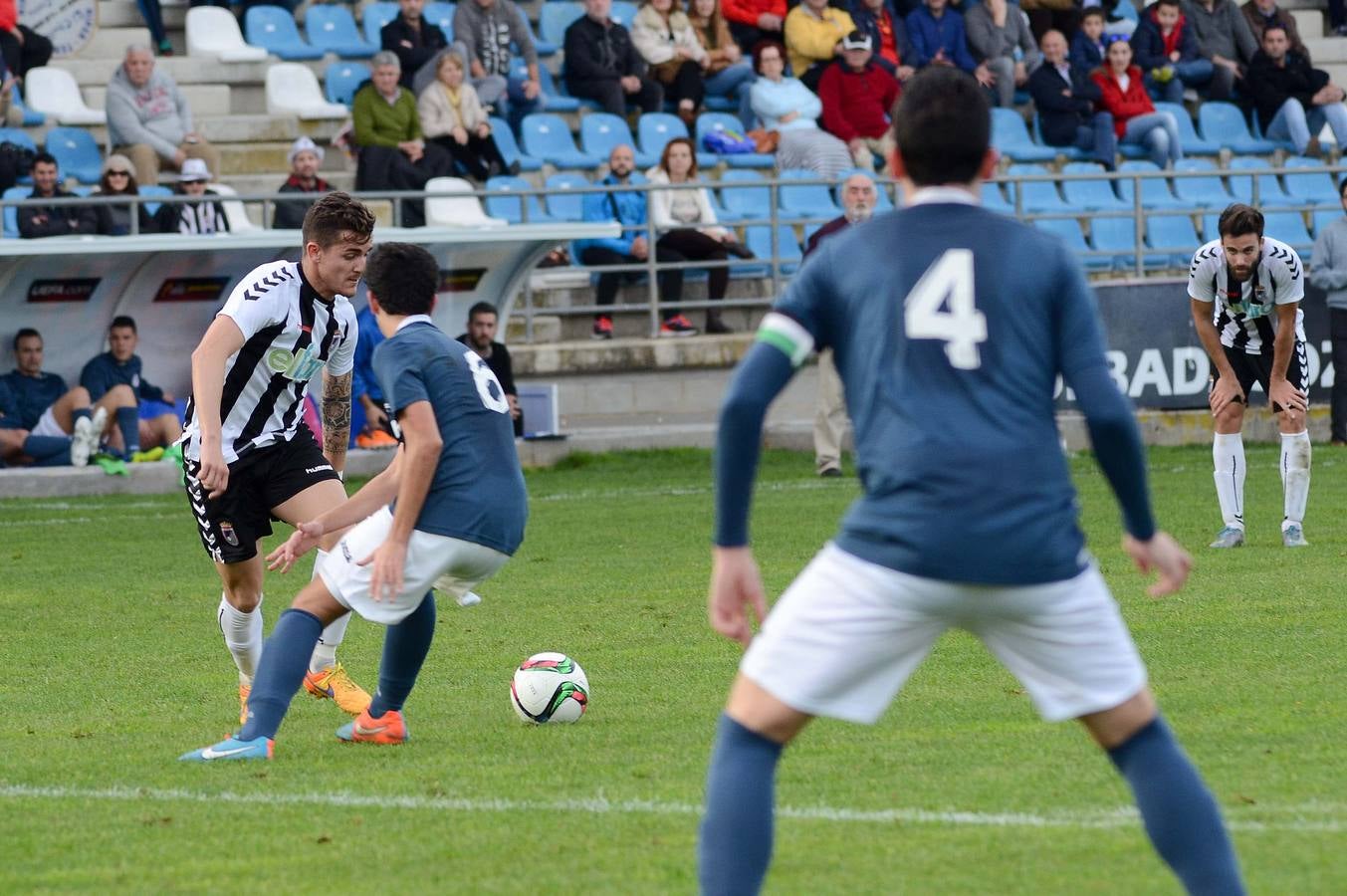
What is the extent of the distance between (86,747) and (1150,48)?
809 inches

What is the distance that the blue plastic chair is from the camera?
22.7 meters

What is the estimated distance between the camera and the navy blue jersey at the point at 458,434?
6.42 metres

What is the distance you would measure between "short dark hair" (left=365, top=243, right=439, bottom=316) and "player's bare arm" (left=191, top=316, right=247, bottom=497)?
90cm

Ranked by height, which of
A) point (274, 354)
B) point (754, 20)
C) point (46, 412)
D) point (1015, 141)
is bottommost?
point (46, 412)

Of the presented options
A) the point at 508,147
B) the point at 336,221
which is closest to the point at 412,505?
the point at 336,221

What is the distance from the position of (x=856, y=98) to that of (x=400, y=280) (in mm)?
16898

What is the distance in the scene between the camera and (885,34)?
23.9 metres

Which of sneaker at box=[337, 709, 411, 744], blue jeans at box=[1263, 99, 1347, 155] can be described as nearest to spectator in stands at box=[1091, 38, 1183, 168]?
blue jeans at box=[1263, 99, 1347, 155]

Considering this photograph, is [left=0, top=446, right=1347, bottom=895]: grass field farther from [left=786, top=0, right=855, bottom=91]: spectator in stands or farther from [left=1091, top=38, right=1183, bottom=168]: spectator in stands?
[left=1091, top=38, right=1183, bottom=168]: spectator in stands

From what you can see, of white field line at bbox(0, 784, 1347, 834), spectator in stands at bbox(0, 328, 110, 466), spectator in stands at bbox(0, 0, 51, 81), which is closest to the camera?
white field line at bbox(0, 784, 1347, 834)

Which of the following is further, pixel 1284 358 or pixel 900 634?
pixel 1284 358

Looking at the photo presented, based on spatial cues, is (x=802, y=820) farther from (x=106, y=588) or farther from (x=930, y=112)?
(x=106, y=588)

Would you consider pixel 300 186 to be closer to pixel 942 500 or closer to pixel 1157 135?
pixel 1157 135

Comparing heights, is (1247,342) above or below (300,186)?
below
